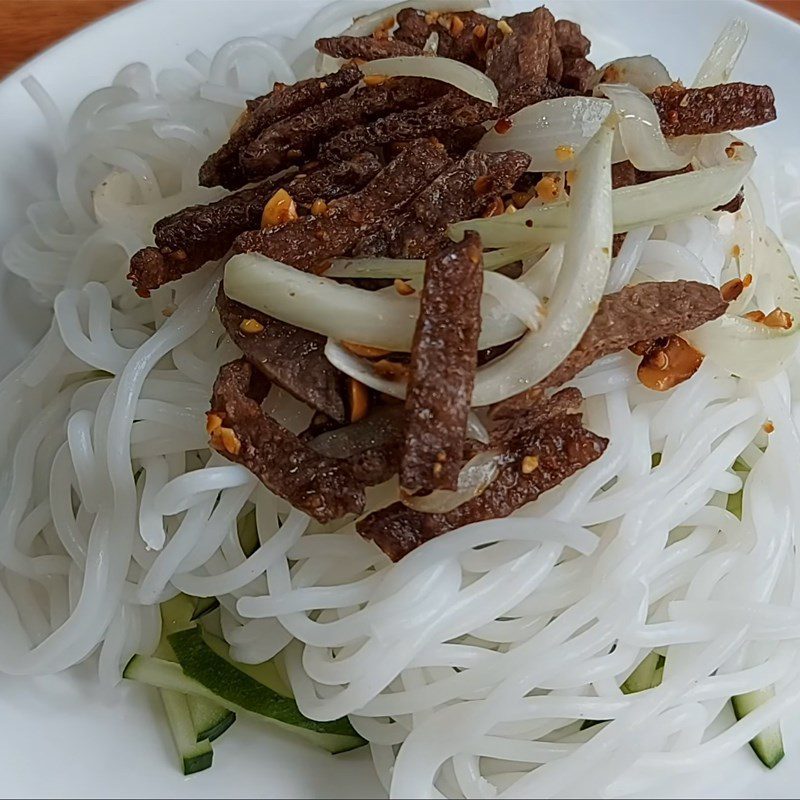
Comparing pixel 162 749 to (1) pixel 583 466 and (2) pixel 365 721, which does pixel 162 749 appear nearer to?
(2) pixel 365 721

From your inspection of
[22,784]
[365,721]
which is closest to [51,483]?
[22,784]

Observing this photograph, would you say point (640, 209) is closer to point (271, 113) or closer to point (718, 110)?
point (718, 110)

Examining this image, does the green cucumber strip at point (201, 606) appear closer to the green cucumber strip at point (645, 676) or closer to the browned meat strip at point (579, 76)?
the green cucumber strip at point (645, 676)

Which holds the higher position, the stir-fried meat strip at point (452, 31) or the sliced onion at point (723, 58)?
the stir-fried meat strip at point (452, 31)

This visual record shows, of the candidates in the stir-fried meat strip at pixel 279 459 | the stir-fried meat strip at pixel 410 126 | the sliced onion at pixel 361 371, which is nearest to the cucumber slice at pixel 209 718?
the stir-fried meat strip at pixel 279 459

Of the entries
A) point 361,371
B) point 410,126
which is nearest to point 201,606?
point 361,371

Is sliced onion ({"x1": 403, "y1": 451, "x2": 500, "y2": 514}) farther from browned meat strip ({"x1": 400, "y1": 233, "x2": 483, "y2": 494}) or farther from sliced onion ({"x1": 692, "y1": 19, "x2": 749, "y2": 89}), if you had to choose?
sliced onion ({"x1": 692, "y1": 19, "x2": 749, "y2": 89})
